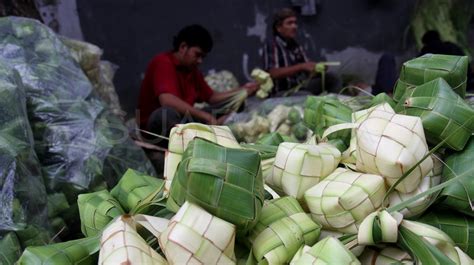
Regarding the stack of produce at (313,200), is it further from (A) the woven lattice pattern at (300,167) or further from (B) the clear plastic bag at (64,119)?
(B) the clear plastic bag at (64,119)

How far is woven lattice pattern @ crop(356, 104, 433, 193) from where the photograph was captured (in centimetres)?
142

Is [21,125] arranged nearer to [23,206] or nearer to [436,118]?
[23,206]

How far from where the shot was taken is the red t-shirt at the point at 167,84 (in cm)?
421

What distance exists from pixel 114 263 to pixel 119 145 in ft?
6.01

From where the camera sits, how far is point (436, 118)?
5.07 ft

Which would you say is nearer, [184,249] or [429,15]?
[184,249]

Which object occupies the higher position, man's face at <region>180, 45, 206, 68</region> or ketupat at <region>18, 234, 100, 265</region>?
ketupat at <region>18, 234, 100, 265</region>

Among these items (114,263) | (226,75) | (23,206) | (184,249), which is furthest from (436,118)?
(226,75)

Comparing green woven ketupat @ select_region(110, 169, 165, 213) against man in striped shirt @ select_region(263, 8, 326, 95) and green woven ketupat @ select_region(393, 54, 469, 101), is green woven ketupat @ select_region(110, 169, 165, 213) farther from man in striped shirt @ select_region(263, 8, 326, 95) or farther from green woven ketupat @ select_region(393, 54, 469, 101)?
man in striped shirt @ select_region(263, 8, 326, 95)

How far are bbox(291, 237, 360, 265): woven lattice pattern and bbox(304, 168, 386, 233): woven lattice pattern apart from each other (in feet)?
0.44

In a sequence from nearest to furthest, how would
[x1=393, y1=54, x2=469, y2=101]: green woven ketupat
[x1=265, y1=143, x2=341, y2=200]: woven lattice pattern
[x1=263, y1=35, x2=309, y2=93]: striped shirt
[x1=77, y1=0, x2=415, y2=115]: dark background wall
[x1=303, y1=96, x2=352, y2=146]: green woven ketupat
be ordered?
[x1=265, y1=143, x2=341, y2=200]: woven lattice pattern < [x1=393, y1=54, x2=469, y2=101]: green woven ketupat < [x1=303, y1=96, x2=352, y2=146]: green woven ketupat < [x1=263, y1=35, x2=309, y2=93]: striped shirt < [x1=77, y1=0, x2=415, y2=115]: dark background wall

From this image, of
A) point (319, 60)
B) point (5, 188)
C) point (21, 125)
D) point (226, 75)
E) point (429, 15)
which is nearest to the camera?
point (5, 188)

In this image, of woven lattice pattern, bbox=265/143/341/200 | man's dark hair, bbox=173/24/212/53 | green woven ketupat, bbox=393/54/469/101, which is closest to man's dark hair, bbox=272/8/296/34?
man's dark hair, bbox=173/24/212/53

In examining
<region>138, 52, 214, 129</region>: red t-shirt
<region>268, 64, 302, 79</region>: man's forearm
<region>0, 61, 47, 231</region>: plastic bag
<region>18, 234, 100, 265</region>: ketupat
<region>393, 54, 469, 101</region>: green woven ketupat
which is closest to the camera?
<region>18, 234, 100, 265</region>: ketupat
